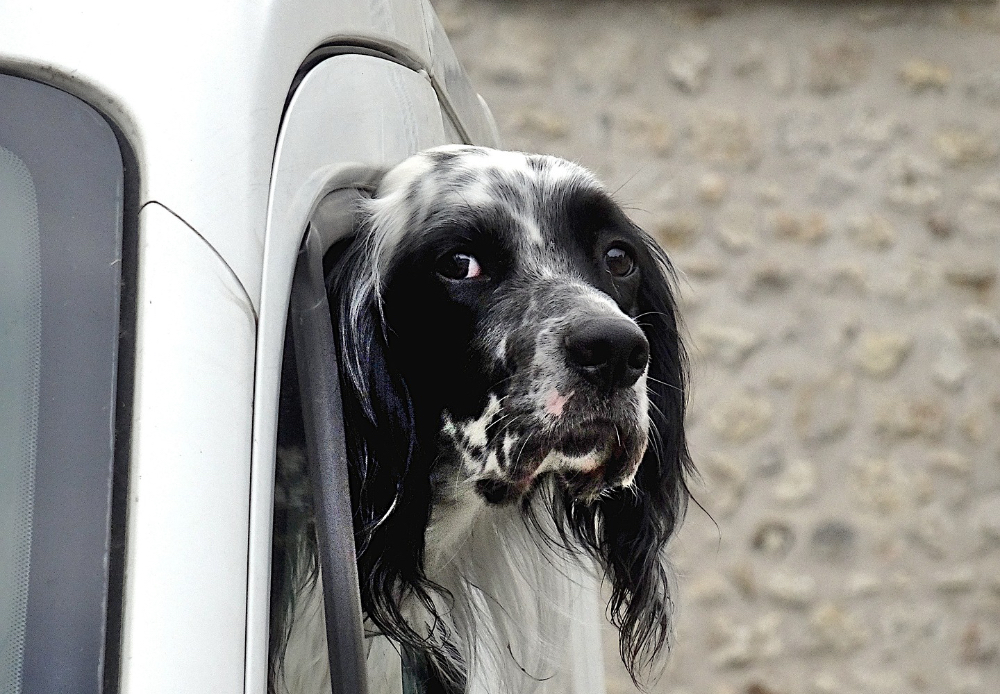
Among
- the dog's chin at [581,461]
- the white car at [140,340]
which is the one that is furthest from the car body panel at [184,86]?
the dog's chin at [581,461]

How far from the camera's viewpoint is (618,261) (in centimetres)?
152

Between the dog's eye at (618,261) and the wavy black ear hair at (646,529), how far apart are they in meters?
0.09

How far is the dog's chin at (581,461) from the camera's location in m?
1.24

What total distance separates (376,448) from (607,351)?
0.28 m

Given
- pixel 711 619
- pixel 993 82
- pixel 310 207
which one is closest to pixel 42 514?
pixel 310 207

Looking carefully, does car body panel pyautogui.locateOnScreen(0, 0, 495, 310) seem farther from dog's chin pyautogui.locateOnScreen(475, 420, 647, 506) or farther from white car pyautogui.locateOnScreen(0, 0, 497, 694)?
dog's chin pyautogui.locateOnScreen(475, 420, 647, 506)

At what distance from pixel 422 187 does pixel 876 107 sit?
364cm

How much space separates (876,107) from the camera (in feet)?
14.7

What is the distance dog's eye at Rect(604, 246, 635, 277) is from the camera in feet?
4.93

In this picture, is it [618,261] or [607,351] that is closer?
[607,351]

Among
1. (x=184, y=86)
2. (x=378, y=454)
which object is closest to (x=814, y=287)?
(x=378, y=454)

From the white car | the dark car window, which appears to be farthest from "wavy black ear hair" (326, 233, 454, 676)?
the dark car window

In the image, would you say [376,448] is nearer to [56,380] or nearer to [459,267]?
[459,267]

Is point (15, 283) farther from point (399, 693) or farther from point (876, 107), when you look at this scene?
point (876, 107)
